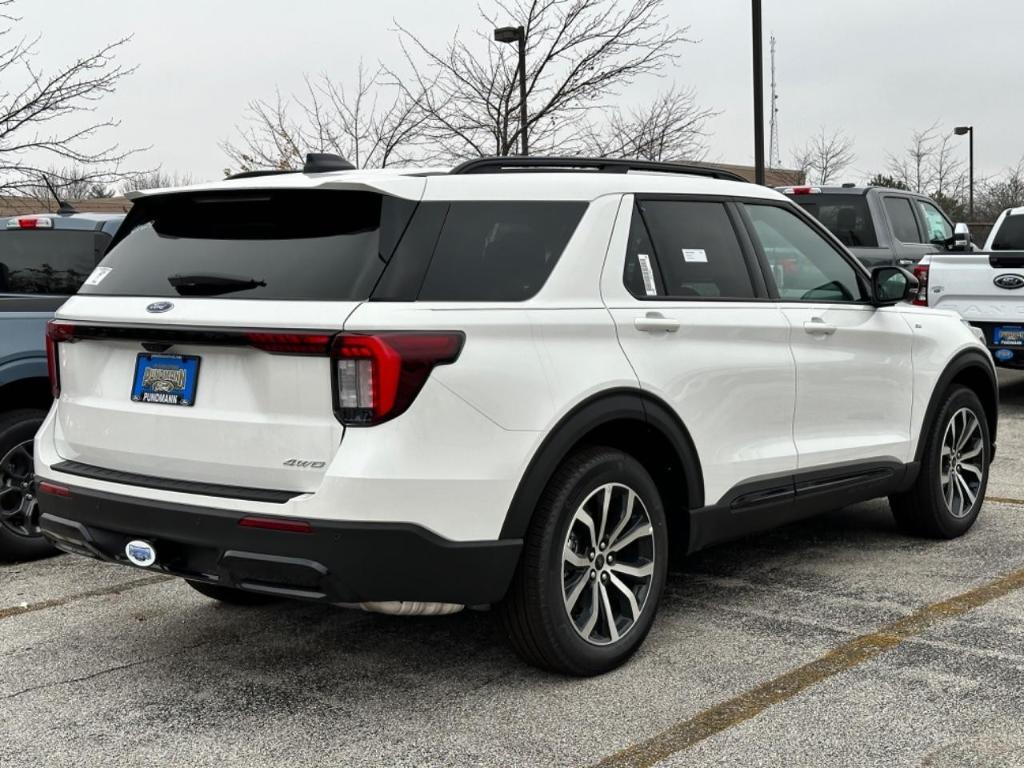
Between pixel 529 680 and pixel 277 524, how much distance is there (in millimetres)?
1139

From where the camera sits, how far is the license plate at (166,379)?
387 centimetres

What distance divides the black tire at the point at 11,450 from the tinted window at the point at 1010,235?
32.2 feet

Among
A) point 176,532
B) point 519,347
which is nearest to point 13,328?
point 176,532

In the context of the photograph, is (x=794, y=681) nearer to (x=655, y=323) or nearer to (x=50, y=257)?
(x=655, y=323)

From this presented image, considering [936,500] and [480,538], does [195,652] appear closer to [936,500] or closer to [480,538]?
[480,538]

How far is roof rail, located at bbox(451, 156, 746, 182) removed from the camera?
4.21 m

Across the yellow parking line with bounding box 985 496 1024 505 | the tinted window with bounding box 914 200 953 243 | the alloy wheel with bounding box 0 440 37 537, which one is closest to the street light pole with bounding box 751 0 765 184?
the tinted window with bounding box 914 200 953 243

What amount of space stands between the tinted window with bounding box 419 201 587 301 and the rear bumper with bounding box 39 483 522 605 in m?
0.76

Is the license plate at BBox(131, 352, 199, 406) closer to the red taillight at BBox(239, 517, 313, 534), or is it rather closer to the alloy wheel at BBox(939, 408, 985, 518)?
the red taillight at BBox(239, 517, 313, 534)

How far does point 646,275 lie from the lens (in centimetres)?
443

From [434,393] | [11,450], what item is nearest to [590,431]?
[434,393]

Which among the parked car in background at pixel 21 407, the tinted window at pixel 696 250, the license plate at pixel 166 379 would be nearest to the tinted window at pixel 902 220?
the tinted window at pixel 696 250

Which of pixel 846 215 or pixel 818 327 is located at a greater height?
pixel 846 215

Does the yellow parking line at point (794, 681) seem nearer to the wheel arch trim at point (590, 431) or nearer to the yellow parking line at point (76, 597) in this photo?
the wheel arch trim at point (590, 431)
